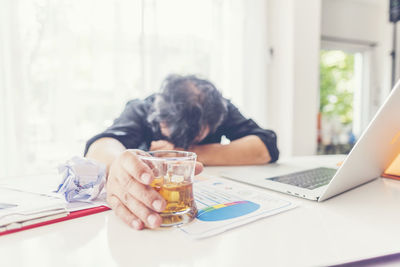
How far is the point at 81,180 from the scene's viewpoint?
0.52 metres

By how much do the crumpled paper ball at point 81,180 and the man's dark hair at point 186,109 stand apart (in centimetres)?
43

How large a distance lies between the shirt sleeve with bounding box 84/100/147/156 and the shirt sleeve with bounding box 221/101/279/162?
0.39 metres

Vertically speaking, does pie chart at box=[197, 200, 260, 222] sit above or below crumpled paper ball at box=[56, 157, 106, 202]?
below

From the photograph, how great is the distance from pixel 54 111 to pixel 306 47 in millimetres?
1825

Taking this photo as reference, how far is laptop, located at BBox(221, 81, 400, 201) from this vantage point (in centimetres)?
44

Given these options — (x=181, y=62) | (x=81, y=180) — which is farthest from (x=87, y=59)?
(x=81, y=180)

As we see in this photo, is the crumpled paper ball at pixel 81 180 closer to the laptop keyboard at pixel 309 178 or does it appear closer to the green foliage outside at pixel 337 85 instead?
the laptop keyboard at pixel 309 178

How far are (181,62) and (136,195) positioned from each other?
1574mm

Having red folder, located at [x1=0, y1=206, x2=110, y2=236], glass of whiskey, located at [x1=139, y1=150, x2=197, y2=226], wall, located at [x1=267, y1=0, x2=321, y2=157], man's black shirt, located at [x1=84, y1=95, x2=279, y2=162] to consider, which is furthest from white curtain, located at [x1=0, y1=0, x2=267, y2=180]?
glass of whiskey, located at [x1=139, y1=150, x2=197, y2=226]

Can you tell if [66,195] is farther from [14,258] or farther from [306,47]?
[306,47]

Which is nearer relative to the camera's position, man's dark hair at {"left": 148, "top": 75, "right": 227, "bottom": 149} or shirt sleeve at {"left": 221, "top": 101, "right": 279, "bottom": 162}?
man's dark hair at {"left": 148, "top": 75, "right": 227, "bottom": 149}

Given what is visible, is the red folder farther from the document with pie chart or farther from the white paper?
the document with pie chart

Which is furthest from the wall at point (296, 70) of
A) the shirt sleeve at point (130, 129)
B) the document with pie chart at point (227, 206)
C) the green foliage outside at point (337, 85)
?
the document with pie chart at point (227, 206)

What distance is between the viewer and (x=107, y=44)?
1582mm
